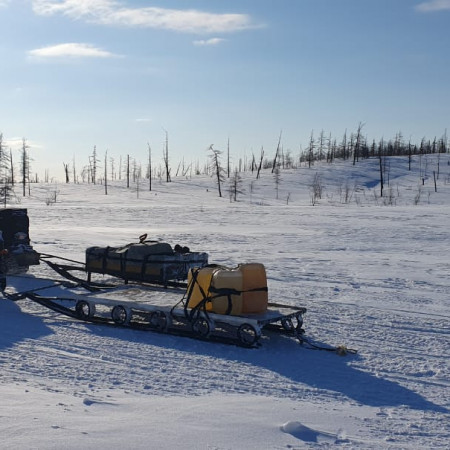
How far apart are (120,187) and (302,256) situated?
202 feet

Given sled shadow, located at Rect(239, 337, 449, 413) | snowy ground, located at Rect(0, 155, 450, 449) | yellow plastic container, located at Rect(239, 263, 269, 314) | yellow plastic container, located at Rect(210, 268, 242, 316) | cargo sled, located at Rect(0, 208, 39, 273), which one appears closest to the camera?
snowy ground, located at Rect(0, 155, 450, 449)

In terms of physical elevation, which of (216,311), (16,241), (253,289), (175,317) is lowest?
(175,317)

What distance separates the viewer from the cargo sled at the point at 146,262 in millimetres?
9508

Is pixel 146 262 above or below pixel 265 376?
above

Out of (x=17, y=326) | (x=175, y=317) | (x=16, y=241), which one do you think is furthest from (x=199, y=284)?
(x=16, y=241)

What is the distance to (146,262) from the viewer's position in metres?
9.59

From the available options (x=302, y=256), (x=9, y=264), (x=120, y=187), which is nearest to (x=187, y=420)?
(x=9, y=264)

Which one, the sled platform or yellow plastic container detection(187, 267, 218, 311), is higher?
yellow plastic container detection(187, 267, 218, 311)

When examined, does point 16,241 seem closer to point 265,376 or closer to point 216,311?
point 216,311

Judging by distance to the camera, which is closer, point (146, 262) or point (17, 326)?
point (17, 326)

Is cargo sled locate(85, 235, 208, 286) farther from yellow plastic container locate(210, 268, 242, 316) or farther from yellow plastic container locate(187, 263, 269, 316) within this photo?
yellow plastic container locate(210, 268, 242, 316)

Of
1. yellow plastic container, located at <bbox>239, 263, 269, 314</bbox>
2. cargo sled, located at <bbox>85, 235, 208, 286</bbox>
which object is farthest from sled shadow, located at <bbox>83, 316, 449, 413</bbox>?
cargo sled, located at <bbox>85, 235, 208, 286</bbox>

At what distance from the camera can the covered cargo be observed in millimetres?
9508

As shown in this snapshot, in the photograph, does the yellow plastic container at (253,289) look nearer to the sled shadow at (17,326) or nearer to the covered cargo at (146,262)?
the covered cargo at (146,262)
